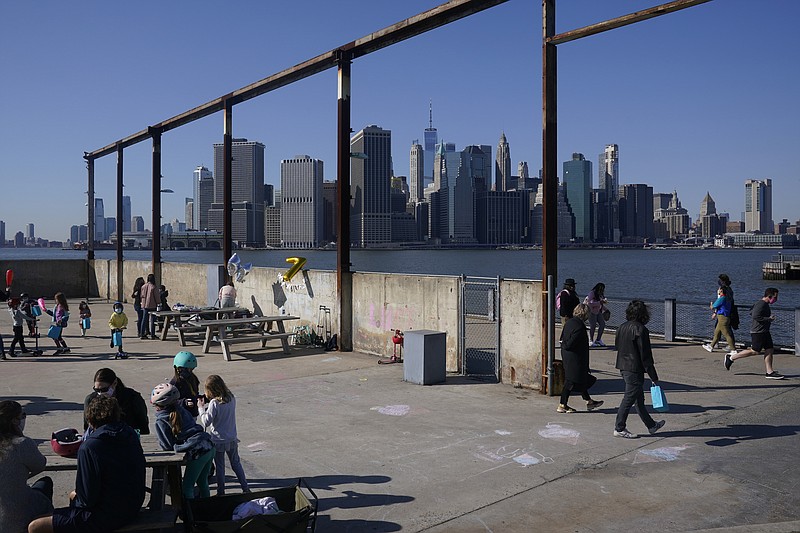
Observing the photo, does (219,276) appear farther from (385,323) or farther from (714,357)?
(714,357)

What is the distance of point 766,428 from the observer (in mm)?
9531

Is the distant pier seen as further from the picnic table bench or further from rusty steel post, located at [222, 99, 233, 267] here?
the picnic table bench

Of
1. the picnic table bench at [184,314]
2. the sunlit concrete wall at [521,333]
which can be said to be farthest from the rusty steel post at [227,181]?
the sunlit concrete wall at [521,333]

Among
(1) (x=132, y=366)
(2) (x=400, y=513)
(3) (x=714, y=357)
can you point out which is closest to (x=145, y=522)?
(2) (x=400, y=513)

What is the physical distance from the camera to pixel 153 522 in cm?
546

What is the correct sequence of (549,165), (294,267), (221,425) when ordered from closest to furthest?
(221,425)
(549,165)
(294,267)

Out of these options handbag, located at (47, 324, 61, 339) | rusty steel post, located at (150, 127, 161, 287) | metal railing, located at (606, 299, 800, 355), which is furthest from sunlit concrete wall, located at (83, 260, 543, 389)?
metal railing, located at (606, 299, 800, 355)

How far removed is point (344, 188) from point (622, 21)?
8189 millimetres

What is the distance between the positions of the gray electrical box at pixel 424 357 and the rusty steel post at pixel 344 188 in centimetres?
405

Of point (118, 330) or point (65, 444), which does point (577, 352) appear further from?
point (118, 330)

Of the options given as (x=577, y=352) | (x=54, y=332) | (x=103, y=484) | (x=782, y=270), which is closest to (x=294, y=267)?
(x=54, y=332)

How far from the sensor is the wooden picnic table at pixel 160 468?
19.9ft

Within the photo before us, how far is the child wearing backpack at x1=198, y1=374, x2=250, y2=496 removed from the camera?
22.7 feet

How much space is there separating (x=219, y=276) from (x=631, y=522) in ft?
61.2
